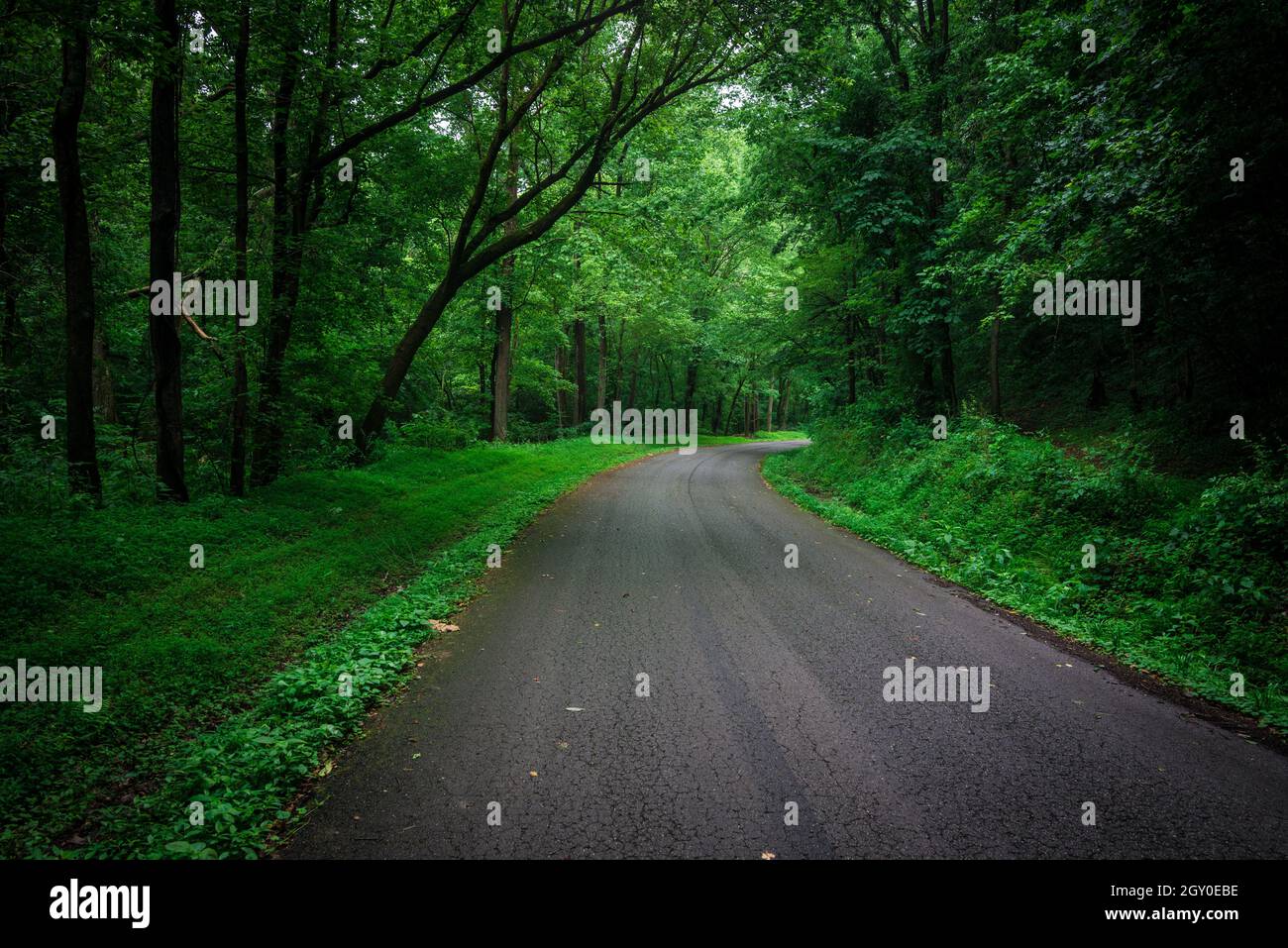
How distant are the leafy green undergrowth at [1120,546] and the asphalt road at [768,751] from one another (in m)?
0.84

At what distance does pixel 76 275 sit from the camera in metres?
6.84

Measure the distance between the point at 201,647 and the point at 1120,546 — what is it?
386 inches

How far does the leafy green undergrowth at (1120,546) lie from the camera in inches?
196

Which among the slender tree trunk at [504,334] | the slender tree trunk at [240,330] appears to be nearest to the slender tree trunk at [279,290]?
the slender tree trunk at [240,330]

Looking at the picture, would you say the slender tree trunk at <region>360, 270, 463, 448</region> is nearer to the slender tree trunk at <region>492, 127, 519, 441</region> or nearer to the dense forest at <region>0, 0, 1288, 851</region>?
the dense forest at <region>0, 0, 1288, 851</region>

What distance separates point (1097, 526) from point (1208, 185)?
166 inches

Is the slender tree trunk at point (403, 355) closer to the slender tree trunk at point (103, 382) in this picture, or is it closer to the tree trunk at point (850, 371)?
the slender tree trunk at point (103, 382)

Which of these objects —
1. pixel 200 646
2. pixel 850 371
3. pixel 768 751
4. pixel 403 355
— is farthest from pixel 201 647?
pixel 850 371

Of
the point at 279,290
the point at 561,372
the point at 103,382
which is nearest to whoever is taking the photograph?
the point at 279,290

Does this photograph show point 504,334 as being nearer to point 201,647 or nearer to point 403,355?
point 403,355

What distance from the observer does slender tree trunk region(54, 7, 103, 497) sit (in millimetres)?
6586

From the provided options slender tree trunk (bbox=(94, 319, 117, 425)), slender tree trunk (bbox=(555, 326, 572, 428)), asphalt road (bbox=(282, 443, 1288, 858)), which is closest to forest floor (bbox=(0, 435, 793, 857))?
asphalt road (bbox=(282, 443, 1288, 858))

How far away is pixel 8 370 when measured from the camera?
731 centimetres

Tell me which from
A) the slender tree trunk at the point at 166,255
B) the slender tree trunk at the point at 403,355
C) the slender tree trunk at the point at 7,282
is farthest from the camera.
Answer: the slender tree trunk at the point at 403,355
